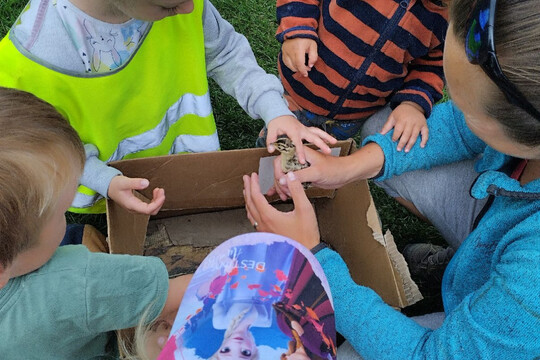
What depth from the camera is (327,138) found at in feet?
3.85

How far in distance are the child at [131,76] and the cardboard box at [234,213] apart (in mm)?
90

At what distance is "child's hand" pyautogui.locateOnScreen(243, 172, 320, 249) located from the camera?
109 centimetres

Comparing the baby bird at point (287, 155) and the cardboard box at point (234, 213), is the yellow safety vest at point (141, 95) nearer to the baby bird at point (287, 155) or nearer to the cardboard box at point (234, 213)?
the cardboard box at point (234, 213)

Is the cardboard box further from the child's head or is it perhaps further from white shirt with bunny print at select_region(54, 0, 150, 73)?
the child's head

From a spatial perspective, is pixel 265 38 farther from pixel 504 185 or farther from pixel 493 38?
pixel 493 38

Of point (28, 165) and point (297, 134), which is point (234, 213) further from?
point (28, 165)

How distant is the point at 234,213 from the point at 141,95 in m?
0.50

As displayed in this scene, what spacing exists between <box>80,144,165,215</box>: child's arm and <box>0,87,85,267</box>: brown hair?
1.04ft

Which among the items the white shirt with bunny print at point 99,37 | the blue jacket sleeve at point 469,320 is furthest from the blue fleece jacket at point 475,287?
the white shirt with bunny print at point 99,37

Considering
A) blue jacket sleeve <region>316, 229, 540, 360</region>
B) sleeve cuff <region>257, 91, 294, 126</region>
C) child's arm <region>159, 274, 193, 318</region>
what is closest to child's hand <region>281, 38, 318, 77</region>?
sleeve cuff <region>257, 91, 294, 126</region>

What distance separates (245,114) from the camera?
191 centimetres

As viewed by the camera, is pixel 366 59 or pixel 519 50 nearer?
pixel 519 50

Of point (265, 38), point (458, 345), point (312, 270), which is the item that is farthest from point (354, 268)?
point (265, 38)

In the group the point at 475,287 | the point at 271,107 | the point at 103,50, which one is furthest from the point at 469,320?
the point at 103,50
